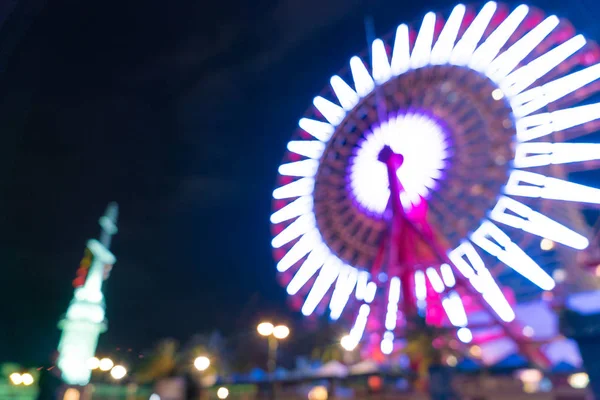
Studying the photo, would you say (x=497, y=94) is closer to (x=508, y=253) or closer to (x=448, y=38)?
(x=448, y=38)

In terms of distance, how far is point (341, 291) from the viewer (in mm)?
26250

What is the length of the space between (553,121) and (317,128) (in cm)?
1295

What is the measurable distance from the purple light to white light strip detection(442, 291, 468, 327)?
17.2 ft

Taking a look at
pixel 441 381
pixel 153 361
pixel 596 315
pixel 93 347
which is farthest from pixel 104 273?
pixel 596 315

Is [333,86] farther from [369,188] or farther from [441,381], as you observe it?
[441,381]

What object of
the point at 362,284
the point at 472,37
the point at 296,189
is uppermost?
the point at 472,37

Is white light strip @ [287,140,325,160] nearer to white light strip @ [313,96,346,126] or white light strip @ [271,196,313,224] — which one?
white light strip @ [313,96,346,126]

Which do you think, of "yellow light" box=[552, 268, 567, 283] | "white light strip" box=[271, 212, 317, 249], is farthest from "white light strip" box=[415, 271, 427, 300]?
"yellow light" box=[552, 268, 567, 283]

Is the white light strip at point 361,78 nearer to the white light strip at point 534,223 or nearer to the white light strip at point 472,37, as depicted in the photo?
the white light strip at point 472,37

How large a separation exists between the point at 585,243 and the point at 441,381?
8858 millimetres

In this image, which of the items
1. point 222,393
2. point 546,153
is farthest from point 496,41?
point 222,393

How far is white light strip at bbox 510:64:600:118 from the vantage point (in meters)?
20.3

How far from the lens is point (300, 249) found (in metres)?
27.2

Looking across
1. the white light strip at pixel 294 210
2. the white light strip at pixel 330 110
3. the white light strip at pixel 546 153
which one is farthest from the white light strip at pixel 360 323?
the white light strip at pixel 330 110
